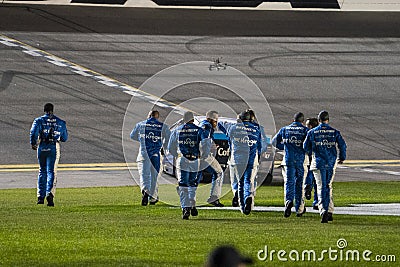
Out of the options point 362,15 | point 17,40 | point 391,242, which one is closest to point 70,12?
point 17,40

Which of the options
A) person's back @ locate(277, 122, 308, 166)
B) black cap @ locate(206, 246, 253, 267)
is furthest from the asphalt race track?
black cap @ locate(206, 246, 253, 267)

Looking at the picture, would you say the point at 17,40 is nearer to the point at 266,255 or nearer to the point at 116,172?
the point at 116,172

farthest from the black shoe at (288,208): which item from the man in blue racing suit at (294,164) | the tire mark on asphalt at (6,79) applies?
the tire mark on asphalt at (6,79)

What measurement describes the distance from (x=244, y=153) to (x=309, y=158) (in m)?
1.27

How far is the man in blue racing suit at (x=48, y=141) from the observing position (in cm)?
1831

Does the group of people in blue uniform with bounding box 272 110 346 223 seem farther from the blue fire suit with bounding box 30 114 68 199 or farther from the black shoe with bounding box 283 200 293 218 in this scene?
the blue fire suit with bounding box 30 114 68 199

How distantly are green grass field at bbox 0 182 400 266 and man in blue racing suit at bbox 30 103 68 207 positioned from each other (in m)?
0.47

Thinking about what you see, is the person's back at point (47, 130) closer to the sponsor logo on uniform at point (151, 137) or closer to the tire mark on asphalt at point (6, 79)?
the sponsor logo on uniform at point (151, 137)

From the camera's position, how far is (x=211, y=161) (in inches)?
688

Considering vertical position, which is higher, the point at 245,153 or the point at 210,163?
the point at 245,153

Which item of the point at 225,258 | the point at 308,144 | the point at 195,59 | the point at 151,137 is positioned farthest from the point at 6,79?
the point at 225,258

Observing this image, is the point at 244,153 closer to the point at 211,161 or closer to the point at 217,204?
the point at 211,161

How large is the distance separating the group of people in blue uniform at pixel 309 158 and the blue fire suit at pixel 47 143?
434cm

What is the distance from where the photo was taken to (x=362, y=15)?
3878 centimetres
